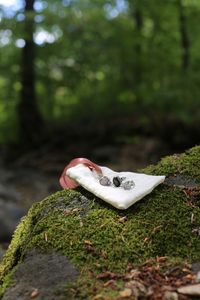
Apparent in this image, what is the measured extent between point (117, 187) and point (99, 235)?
18.6 inches

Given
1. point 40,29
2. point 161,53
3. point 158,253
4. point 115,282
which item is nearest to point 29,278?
point 115,282

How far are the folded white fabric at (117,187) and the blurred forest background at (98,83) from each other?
7420mm

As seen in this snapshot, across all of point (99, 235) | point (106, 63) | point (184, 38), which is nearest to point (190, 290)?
point (99, 235)

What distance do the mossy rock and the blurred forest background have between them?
765 cm

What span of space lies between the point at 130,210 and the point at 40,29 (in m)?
9.22

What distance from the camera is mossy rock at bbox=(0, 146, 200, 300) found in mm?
2248

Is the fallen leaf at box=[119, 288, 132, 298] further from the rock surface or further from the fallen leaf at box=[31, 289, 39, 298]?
the fallen leaf at box=[31, 289, 39, 298]

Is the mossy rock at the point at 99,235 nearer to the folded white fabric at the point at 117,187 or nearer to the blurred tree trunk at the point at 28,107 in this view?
the folded white fabric at the point at 117,187

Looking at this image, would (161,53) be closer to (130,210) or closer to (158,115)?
(158,115)

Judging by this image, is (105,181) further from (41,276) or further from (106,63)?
(106,63)

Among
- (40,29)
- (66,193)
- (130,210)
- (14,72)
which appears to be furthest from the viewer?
(14,72)

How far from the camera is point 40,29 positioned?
36.1ft

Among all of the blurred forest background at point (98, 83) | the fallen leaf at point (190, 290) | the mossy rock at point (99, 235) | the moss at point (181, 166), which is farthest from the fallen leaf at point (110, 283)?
the blurred forest background at point (98, 83)

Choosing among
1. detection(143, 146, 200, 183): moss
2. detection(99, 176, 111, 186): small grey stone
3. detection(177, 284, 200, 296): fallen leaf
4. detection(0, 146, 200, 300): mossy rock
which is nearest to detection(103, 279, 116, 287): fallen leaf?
detection(0, 146, 200, 300): mossy rock
